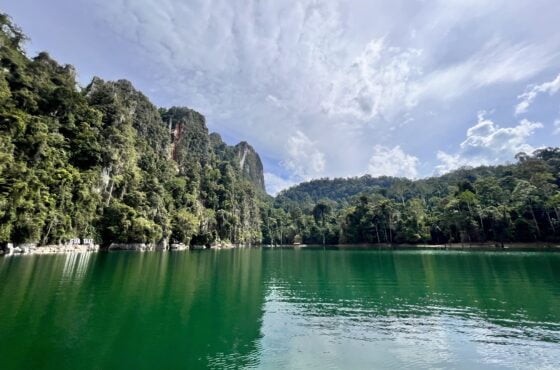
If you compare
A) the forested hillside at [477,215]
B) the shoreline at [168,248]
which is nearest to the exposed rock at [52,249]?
the shoreline at [168,248]

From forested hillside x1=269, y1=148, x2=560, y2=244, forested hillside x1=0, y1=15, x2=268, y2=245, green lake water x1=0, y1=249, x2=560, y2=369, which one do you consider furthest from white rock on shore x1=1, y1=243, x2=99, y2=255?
forested hillside x1=269, y1=148, x2=560, y2=244

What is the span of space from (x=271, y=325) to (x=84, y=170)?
55.5 meters

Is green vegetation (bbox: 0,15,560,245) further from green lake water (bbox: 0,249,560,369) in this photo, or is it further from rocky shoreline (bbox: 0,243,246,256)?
green lake water (bbox: 0,249,560,369)

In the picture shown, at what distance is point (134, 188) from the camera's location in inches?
2628

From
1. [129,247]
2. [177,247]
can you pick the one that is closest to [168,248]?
[177,247]

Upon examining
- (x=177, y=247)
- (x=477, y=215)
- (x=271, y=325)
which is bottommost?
(x=271, y=325)

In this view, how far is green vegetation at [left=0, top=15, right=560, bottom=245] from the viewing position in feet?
126

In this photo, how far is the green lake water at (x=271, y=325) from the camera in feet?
28.5

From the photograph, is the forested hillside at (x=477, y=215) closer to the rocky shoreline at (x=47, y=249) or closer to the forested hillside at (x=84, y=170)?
the forested hillside at (x=84, y=170)

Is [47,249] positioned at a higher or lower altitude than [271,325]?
higher

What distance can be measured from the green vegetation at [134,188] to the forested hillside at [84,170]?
19 cm

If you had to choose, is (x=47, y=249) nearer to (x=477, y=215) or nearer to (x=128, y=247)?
(x=128, y=247)

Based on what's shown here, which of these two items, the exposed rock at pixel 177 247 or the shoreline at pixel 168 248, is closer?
the shoreline at pixel 168 248

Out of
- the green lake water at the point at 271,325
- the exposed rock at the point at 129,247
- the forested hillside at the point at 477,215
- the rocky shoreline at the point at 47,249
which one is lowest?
the green lake water at the point at 271,325
